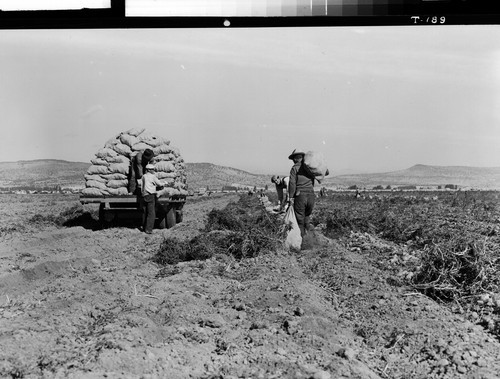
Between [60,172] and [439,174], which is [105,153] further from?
[439,174]

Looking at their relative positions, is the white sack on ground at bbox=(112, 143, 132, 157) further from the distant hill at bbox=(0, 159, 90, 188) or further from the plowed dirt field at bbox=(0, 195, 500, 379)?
the plowed dirt field at bbox=(0, 195, 500, 379)

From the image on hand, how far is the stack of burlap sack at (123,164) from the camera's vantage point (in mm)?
7777

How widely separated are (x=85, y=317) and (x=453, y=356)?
8.37ft

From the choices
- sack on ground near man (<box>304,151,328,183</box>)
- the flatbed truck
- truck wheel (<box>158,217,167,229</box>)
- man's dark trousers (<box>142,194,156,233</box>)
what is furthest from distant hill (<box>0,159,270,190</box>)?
sack on ground near man (<box>304,151,328,183</box>)

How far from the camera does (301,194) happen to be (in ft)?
21.5

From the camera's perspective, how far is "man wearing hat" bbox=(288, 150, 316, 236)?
6407 millimetres

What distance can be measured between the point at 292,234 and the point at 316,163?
0.98 m

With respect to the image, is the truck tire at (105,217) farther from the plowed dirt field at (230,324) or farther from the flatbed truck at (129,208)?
the plowed dirt field at (230,324)

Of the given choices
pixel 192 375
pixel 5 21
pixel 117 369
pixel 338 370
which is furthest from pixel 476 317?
pixel 5 21

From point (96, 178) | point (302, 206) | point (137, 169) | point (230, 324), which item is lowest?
point (230, 324)

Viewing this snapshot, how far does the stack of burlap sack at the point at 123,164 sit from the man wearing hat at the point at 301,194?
2297 mm

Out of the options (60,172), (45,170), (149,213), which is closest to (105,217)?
(149,213)

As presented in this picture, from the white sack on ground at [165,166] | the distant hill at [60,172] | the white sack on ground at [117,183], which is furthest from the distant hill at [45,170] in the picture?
the white sack on ground at [165,166]

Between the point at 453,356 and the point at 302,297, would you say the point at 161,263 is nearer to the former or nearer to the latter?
the point at 302,297
